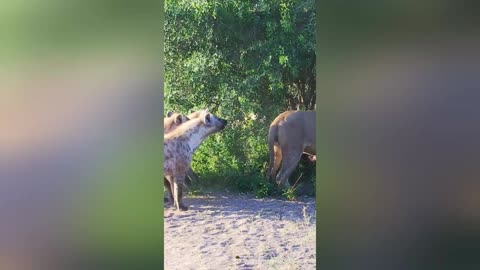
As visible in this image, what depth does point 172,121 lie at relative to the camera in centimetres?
293

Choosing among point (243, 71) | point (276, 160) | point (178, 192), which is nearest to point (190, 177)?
point (178, 192)

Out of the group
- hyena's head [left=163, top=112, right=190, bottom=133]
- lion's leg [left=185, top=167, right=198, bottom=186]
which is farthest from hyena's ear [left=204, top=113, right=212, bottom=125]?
lion's leg [left=185, top=167, right=198, bottom=186]

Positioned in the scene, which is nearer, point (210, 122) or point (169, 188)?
point (169, 188)

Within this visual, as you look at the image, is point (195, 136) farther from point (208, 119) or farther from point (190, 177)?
point (190, 177)

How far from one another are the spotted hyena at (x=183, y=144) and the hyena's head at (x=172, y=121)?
19mm

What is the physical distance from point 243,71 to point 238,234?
0.96m

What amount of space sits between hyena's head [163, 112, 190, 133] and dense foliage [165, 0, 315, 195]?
4 cm

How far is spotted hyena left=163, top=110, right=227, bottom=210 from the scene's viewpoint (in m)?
2.92

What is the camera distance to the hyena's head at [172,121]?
291 cm

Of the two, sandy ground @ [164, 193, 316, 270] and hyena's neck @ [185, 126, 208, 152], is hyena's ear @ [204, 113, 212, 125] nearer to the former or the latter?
hyena's neck @ [185, 126, 208, 152]
